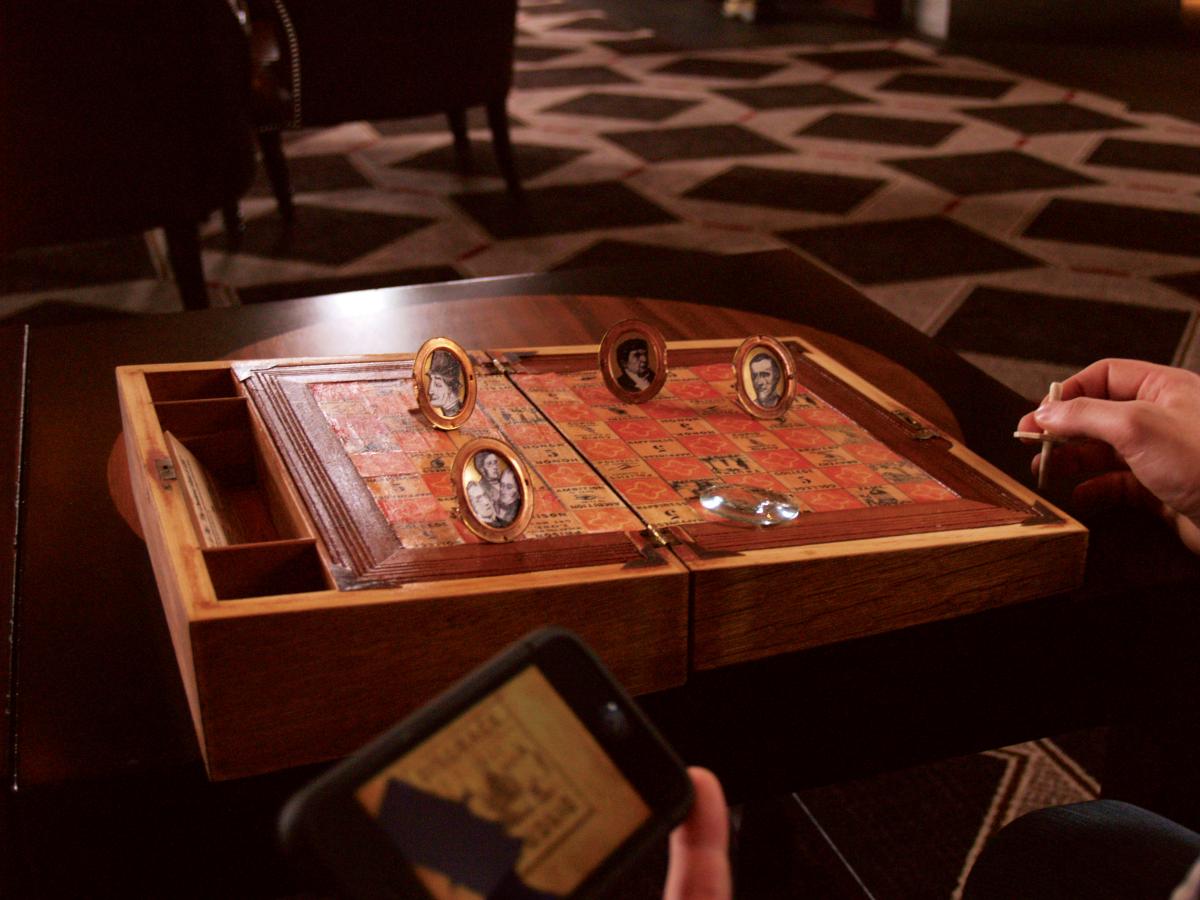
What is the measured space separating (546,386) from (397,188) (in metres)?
2.63

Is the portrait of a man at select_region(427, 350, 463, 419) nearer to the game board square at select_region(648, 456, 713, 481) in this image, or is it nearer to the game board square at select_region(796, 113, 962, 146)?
the game board square at select_region(648, 456, 713, 481)

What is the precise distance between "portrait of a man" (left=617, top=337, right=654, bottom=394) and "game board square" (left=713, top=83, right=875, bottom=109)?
11.9 feet

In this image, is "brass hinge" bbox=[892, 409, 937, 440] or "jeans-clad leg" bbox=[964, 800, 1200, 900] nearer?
"jeans-clad leg" bbox=[964, 800, 1200, 900]

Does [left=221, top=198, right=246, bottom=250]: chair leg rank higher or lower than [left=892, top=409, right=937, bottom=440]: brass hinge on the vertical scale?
lower

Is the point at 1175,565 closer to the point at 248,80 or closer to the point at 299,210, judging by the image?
the point at 248,80

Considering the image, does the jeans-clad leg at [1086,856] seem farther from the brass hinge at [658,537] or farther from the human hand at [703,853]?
the human hand at [703,853]

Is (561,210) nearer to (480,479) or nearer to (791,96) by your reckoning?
(791,96)

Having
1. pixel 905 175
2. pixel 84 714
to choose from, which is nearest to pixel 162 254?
pixel 905 175

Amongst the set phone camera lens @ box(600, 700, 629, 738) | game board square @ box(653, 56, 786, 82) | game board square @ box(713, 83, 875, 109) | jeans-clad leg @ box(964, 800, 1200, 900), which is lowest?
game board square @ box(653, 56, 786, 82)

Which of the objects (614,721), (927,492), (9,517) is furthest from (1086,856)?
(9,517)

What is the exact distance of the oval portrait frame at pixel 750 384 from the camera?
92 cm

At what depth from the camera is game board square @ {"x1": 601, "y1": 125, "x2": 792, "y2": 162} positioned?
149 inches

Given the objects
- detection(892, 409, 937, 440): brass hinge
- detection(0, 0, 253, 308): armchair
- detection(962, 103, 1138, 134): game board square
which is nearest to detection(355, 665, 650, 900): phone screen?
detection(892, 409, 937, 440): brass hinge

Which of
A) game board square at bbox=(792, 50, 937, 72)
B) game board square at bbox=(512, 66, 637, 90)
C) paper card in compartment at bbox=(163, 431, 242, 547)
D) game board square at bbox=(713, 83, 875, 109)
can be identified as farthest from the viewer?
game board square at bbox=(792, 50, 937, 72)
